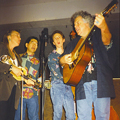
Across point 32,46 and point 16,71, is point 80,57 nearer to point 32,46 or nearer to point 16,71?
point 16,71

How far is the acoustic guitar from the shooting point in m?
1.42

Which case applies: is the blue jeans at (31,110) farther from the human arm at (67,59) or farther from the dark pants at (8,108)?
the human arm at (67,59)

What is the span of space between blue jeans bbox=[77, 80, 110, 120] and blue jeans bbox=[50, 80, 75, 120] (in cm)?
47

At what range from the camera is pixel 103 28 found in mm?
1316

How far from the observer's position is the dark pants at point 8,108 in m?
1.81

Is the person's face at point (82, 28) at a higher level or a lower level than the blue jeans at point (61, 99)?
higher

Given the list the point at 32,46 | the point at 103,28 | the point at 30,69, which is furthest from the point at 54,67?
the point at 103,28

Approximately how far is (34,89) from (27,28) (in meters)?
1.60

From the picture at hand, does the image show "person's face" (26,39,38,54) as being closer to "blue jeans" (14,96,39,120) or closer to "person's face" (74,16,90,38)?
"blue jeans" (14,96,39,120)

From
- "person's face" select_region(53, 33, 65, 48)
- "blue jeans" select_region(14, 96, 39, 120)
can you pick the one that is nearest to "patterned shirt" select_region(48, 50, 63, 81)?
"person's face" select_region(53, 33, 65, 48)

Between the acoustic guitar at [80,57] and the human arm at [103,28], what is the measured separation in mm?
124

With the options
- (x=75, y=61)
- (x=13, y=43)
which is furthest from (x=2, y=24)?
(x=75, y=61)

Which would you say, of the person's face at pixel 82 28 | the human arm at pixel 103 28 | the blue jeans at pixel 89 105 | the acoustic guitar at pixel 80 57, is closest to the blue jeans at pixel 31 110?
the acoustic guitar at pixel 80 57

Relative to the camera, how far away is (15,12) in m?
2.94
